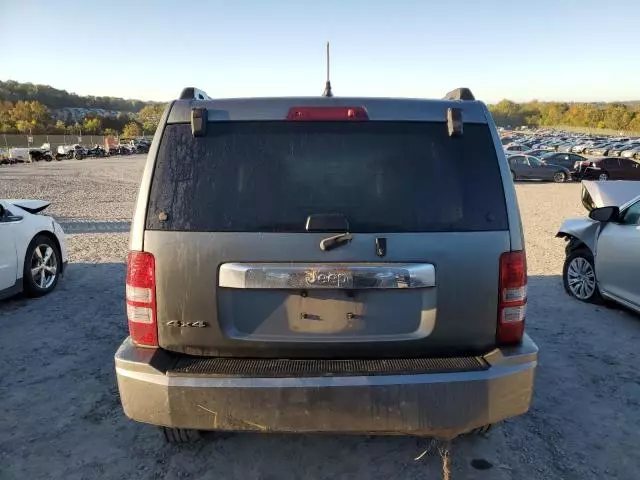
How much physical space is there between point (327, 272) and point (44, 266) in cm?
544

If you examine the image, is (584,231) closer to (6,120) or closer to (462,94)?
(462,94)

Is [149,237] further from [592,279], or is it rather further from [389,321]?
[592,279]

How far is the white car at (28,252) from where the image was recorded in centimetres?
583

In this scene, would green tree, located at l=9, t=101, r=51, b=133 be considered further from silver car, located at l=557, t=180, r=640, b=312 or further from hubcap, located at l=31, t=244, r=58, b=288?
silver car, located at l=557, t=180, r=640, b=312

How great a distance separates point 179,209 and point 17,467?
1.92 meters

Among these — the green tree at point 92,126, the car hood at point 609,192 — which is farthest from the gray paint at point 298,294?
the green tree at point 92,126

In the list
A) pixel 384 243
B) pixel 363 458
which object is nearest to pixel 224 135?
pixel 384 243

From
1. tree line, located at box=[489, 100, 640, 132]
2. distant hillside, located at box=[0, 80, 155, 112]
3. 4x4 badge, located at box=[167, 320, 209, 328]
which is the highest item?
distant hillside, located at box=[0, 80, 155, 112]

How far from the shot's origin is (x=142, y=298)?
2.58 meters

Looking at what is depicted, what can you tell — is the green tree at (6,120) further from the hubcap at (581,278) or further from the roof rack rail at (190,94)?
the roof rack rail at (190,94)

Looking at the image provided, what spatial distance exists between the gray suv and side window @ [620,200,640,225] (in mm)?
3834

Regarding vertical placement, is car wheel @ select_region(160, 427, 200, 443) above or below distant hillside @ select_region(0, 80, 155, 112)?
below

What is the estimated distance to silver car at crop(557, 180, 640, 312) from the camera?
5.39m

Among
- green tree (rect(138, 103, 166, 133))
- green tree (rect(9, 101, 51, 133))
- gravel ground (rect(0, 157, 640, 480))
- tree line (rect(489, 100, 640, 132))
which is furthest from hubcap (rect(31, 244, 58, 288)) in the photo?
green tree (rect(138, 103, 166, 133))
